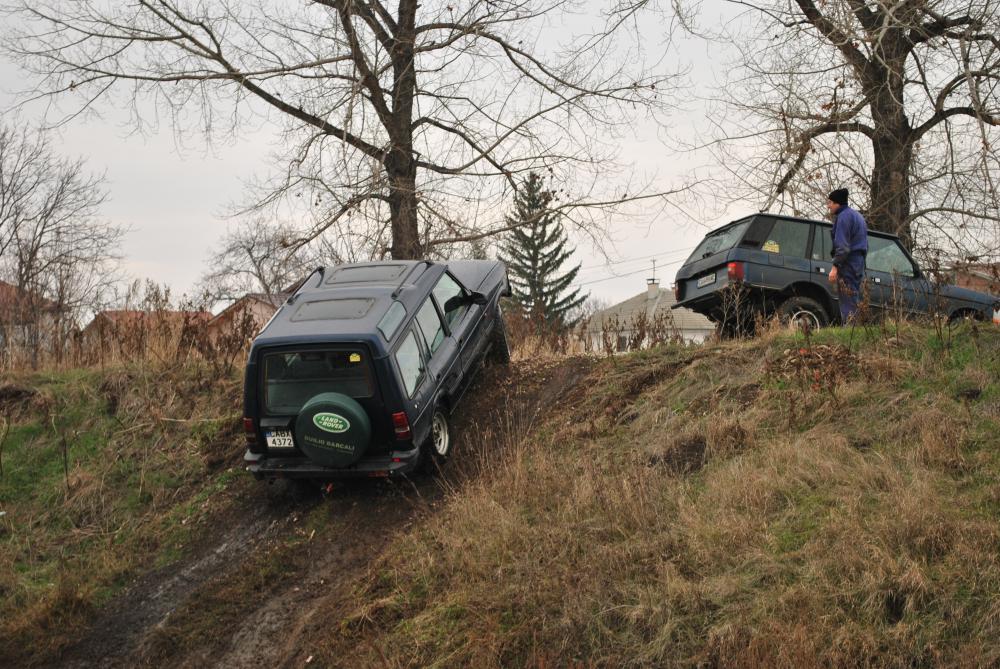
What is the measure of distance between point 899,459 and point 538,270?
42.5 m

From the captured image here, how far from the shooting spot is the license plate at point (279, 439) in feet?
24.9

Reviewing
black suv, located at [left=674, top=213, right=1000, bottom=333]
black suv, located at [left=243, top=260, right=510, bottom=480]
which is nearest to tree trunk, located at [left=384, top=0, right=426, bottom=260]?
black suv, located at [left=674, top=213, right=1000, bottom=333]

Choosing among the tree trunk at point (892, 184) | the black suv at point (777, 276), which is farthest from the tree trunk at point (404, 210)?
the tree trunk at point (892, 184)

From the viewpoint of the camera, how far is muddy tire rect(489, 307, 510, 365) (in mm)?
10227

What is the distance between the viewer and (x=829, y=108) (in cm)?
1448

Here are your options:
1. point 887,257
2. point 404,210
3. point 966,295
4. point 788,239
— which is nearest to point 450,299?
point 788,239

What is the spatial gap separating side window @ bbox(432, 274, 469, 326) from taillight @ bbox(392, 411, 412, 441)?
5.91ft

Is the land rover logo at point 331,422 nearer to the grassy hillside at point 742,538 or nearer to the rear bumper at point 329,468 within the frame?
the rear bumper at point 329,468

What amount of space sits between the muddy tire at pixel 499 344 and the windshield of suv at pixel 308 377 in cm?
299

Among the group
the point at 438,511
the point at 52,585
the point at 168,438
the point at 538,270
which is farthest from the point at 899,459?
the point at 538,270

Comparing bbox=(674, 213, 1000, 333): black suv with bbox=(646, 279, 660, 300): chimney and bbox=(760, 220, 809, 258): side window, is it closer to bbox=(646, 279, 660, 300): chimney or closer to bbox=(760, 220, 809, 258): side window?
bbox=(760, 220, 809, 258): side window

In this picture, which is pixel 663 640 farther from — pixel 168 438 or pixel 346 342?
pixel 168 438

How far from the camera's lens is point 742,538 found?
5.22 meters

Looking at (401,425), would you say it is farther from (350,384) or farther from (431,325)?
(431,325)
